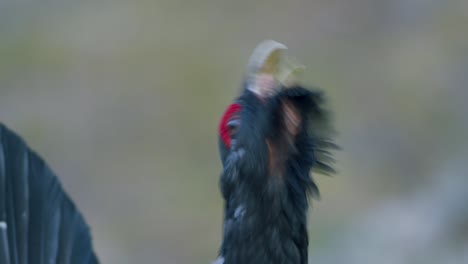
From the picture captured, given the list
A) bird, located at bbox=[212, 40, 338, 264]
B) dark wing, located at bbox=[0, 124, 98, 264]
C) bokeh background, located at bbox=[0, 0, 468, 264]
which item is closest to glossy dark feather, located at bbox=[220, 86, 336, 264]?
bird, located at bbox=[212, 40, 338, 264]

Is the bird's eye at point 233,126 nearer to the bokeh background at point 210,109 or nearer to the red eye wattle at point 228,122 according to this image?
the red eye wattle at point 228,122

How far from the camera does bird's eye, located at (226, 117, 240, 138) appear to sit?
226 cm

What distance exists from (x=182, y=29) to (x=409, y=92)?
158 centimetres

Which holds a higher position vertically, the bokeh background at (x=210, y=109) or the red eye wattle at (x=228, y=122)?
the bokeh background at (x=210, y=109)

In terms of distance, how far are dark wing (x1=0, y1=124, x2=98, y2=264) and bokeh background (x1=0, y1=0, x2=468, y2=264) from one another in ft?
7.66

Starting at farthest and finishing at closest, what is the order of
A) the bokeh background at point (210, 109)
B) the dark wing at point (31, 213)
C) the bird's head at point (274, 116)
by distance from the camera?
1. the bokeh background at point (210, 109)
2. the dark wing at point (31, 213)
3. the bird's head at point (274, 116)

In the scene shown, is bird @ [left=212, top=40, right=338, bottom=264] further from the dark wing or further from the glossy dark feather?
the dark wing

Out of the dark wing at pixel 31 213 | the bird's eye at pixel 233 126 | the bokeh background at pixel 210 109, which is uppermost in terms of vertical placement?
the bokeh background at pixel 210 109

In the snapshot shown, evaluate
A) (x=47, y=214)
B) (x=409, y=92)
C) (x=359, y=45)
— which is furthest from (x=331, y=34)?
(x=47, y=214)

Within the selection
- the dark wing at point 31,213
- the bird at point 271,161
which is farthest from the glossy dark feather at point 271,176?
the dark wing at point 31,213

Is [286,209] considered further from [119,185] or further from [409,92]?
[409,92]

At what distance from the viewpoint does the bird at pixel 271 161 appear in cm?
216

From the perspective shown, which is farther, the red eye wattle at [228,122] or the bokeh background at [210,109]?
the bokeh background at [210,109]

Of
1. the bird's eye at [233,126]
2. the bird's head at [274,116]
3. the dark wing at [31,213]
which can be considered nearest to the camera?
the bird's head at [274,116]
